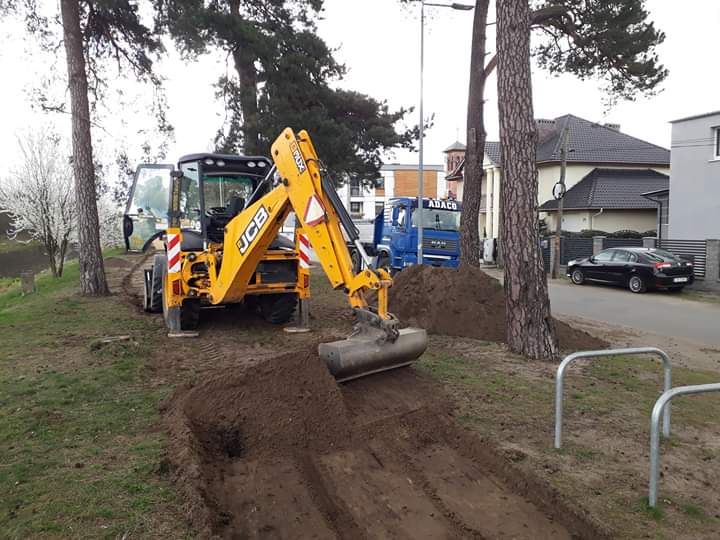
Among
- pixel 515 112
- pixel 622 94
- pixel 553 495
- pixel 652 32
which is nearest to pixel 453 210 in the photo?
pixel 622 94

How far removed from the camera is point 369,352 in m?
5.78

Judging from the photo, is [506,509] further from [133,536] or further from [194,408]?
[194,408]

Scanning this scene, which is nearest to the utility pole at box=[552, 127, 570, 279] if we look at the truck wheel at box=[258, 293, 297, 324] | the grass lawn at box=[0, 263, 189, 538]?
the truck wheel at box=[258, 293, 297, 324]

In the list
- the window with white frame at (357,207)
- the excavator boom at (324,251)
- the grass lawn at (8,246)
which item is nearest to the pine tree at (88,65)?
the excavator boom at (324,251)

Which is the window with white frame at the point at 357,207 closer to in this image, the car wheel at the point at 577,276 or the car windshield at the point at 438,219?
the car wheel at the point at 577,276

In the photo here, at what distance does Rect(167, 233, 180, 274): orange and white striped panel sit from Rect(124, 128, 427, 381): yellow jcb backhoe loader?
15 mm

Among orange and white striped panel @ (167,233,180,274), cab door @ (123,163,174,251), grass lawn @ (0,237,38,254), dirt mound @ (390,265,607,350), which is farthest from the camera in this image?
grass lawn @ (0,237,38,254)

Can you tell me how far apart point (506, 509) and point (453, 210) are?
1577 cm

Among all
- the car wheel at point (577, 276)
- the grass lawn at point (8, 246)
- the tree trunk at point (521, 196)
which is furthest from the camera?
the grass lawn at point (8, 246)

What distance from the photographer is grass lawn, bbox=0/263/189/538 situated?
3.51m

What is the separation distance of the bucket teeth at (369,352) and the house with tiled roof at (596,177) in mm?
25110

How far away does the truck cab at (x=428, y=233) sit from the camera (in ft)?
61.1

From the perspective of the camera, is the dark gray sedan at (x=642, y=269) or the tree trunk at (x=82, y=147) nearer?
the tree trunk at (x=82, y=147)

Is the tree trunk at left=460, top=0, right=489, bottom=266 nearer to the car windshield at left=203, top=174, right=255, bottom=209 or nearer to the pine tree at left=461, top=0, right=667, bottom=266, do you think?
the pine tree at left=461, top=0, right=667, bottom=266
